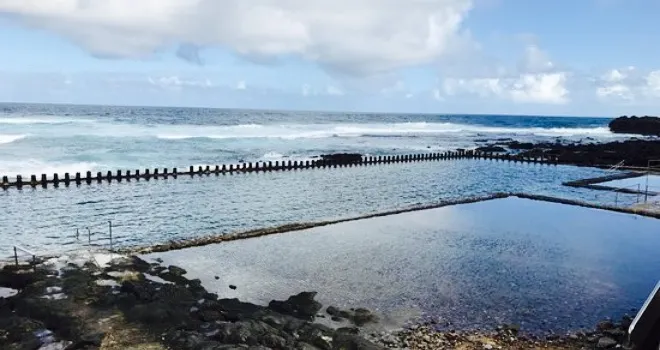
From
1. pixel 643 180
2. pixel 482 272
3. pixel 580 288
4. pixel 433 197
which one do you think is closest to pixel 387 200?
pixel 433 197

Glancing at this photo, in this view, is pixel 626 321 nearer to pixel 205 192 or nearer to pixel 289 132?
pixel 205 192

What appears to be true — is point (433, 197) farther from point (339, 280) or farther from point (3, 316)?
point (3, 316)

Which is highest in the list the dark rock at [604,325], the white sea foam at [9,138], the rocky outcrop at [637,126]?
the rocky outcrop at [637,126]

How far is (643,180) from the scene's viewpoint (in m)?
37.8

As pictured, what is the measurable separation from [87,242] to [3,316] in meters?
7.61

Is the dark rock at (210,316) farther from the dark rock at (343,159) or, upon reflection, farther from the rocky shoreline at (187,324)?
the dark rock at (343,159)

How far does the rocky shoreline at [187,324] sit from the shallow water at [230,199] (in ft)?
18.5

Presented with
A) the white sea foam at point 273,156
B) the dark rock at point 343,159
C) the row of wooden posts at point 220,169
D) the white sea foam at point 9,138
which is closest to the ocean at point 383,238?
the row of wooden posts at point 220,169

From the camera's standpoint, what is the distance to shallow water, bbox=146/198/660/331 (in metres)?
14.1

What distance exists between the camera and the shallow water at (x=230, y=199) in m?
Result: 21.5

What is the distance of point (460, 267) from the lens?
1756 cm

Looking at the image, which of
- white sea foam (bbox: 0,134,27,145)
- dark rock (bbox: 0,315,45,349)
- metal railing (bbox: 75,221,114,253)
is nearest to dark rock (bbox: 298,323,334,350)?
dark rock (bbox: 0,315,45,349)

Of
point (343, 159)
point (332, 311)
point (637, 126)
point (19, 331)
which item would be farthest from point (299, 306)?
point (637, 126)

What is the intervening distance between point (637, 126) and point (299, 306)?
11951 centimetres
